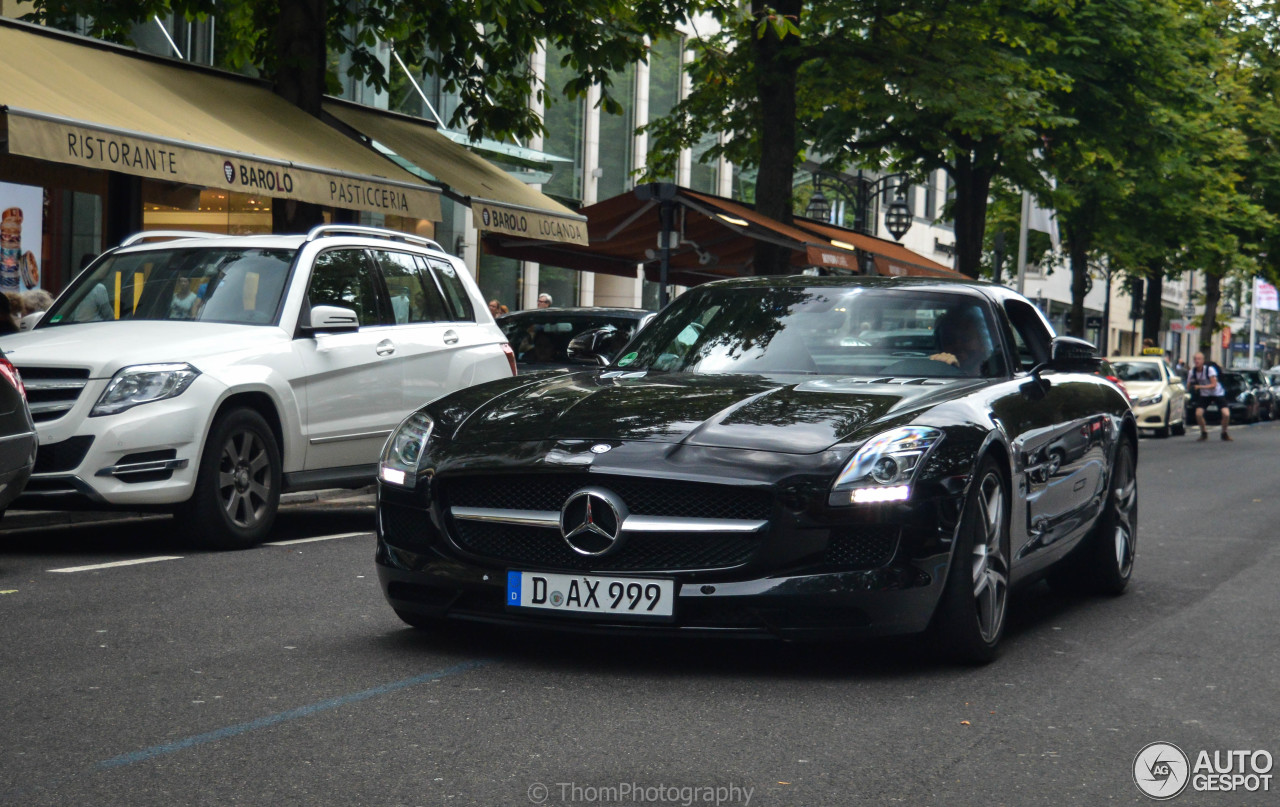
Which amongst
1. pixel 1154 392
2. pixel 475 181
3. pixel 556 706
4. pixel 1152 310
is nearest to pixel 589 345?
pixel 556 706

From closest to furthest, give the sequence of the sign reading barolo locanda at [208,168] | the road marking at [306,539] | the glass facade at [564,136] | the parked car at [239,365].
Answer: the parked car at [239,365]
the road marking at [306,539]
the sign reading barolo locanda at [208,168]
the glass facade at [564,136]

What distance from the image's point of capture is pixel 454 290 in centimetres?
1144

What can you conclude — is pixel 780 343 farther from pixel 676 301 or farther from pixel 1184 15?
pixel 1184 15

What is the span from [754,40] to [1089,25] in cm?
781

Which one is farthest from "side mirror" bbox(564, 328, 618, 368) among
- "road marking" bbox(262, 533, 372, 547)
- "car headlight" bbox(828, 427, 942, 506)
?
"car headlight" bbox(828, 427, 942, 506)

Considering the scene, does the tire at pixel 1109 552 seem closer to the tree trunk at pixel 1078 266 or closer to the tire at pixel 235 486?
the tire at pixel 235 486

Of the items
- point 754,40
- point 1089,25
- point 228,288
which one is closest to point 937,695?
point 228,288

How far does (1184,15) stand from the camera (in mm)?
30047

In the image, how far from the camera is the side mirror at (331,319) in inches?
378

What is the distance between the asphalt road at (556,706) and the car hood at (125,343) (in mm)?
1257

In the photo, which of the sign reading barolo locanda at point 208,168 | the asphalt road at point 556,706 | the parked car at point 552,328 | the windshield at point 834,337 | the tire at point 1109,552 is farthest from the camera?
the parked car at point 552,328

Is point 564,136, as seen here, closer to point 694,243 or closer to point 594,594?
point 694,243

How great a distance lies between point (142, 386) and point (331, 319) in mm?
1309

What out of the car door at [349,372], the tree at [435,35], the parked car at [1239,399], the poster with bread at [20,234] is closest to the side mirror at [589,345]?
the car door at [349,372]
